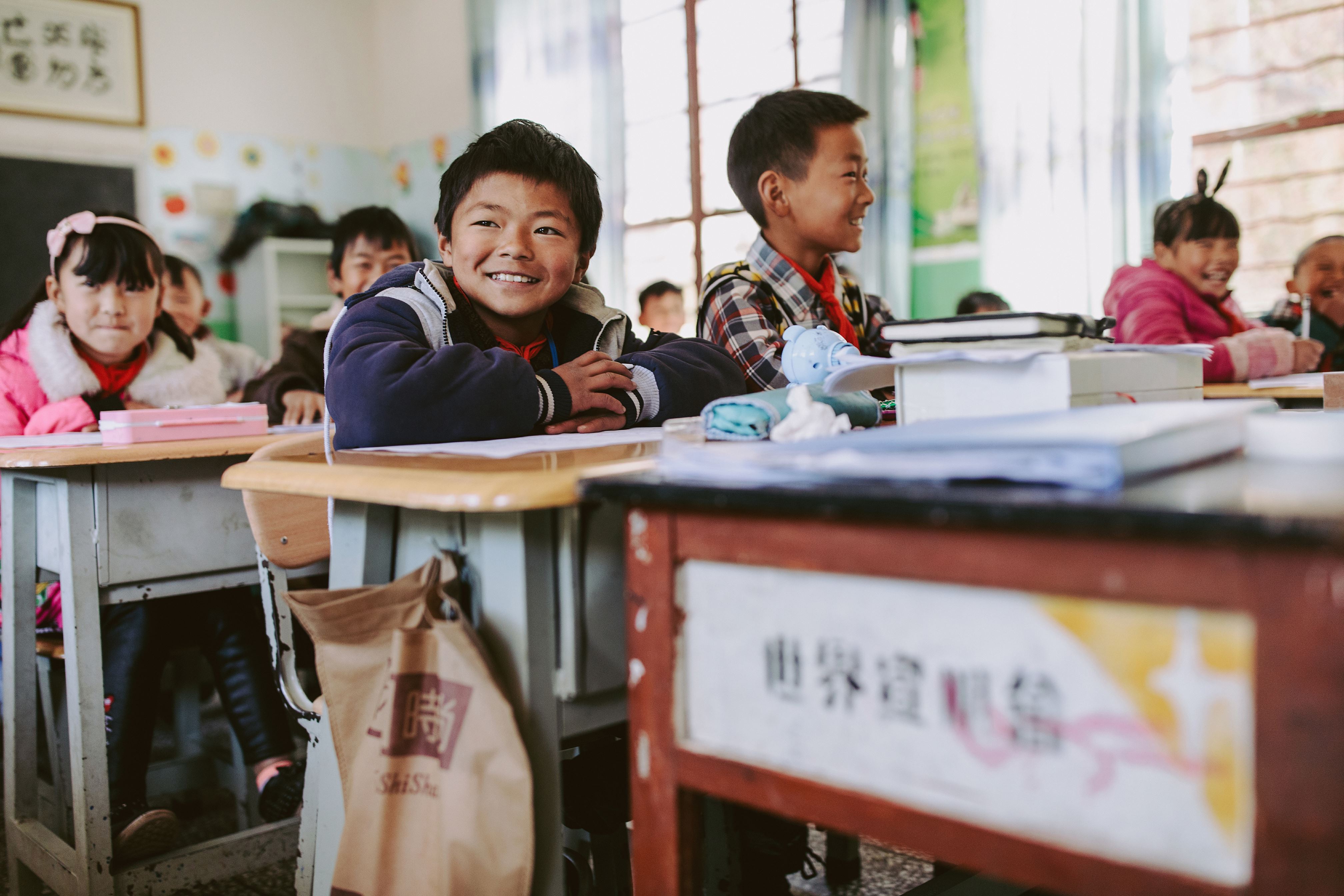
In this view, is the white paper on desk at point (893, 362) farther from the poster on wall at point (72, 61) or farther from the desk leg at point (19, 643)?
the poster on wall at point (72, 61)

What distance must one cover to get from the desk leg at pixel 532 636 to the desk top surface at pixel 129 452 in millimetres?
592

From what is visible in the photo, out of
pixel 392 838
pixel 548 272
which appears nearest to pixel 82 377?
pixel 548 272

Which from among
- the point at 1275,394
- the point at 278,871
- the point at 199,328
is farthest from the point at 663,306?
the point at 278,871

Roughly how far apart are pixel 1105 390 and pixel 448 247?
0.93 meters

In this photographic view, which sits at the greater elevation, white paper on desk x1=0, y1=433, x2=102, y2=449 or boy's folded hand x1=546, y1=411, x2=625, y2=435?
boy's folded hand x1=546, y1=411, x2=625, y2=435

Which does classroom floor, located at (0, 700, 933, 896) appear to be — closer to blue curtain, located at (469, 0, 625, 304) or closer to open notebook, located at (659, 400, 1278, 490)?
open notebook, located at (659, 400, 1278, 490)

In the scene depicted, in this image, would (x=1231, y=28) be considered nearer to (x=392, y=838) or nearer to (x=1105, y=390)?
(x=1105, y=390)

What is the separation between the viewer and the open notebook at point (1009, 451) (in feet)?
1.63

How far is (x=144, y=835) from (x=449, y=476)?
1196 mm

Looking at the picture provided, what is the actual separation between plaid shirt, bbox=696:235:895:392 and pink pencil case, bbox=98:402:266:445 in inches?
31.6

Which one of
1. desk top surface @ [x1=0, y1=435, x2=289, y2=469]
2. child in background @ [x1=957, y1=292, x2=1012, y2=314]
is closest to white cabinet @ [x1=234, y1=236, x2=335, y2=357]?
child in background @ [x1=957, y1=292, x2=1012, y2=314]

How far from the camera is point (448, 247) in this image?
144cm

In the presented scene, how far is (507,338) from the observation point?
143 cm

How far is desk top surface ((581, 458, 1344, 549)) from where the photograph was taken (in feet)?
1.39
